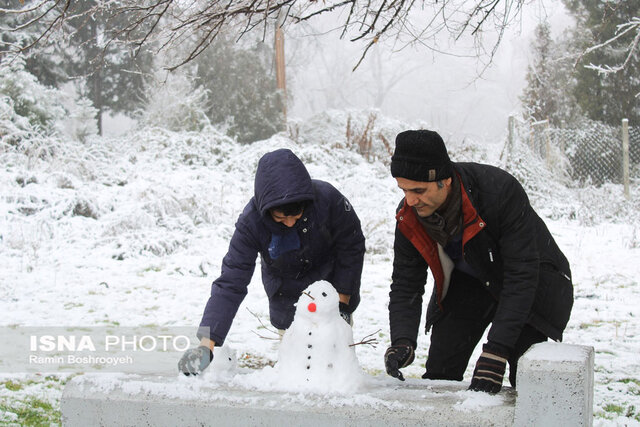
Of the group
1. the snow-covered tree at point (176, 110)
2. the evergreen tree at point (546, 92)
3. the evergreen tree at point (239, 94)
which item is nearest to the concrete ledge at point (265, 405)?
the snow-covered tree at point (176, 110)

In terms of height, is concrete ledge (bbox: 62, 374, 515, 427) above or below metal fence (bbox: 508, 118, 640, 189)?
below

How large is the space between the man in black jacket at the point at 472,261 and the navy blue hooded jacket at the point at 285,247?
1.26 feet

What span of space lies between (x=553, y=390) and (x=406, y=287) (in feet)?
2.57

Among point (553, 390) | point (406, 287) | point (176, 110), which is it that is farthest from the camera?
point (176, 110)

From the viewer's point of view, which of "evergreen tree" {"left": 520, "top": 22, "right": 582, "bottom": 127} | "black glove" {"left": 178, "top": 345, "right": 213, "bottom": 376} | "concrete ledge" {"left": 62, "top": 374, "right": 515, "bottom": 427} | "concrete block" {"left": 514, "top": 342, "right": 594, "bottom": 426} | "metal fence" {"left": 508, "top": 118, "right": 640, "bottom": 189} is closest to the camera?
"concrete block" {"left": 514, "top": 342, "right": 594, "bottom": 426}

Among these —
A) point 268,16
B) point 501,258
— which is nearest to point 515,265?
point 501,258

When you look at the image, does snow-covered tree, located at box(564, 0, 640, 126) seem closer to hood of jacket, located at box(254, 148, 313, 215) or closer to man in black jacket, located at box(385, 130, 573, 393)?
man in black jacket, located at box(385, 130, 573, 393)

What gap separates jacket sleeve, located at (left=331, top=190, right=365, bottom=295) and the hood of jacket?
0.30 meters

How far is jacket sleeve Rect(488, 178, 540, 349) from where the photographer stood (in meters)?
2.23

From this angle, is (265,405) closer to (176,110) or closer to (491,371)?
(491,371)

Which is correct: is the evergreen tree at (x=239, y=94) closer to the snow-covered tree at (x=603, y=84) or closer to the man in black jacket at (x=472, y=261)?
the snow-covered tree at (x=603, y=84)

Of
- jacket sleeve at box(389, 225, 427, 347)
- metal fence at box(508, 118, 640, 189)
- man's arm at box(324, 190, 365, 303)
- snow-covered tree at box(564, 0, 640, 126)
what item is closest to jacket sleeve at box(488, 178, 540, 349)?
jacket sleeve at box(389, 225, 427, 347)

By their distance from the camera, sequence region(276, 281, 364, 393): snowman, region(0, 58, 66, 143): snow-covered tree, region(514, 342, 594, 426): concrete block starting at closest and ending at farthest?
1. region(514, 342, 594, 426): concrete block
2. region(276, 281, 364, 393): snowman
3. region(0, 58, 66, 143): snow-covered tree

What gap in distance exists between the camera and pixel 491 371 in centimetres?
220
